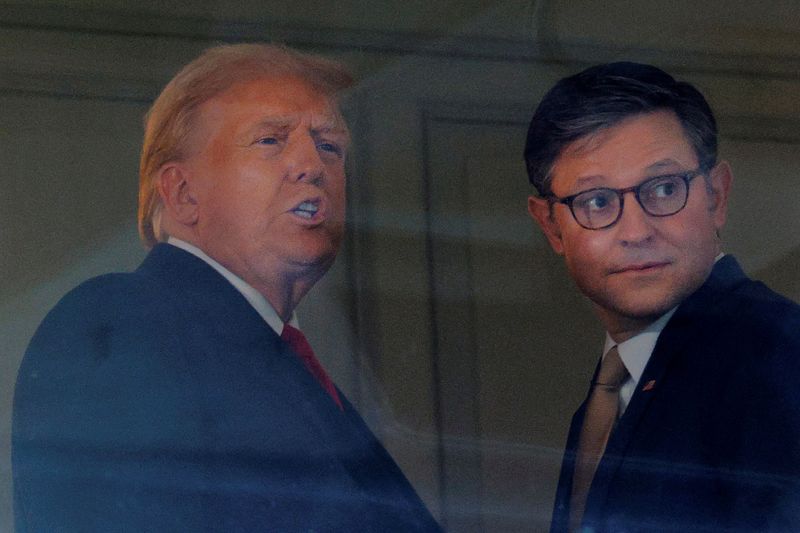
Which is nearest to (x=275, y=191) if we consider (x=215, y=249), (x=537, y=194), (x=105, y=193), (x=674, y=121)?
(x=215, y=249)

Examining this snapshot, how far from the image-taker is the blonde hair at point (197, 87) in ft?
6.68

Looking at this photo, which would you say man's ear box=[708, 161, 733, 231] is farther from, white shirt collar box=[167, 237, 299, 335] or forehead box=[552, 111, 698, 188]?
white shirt collar box=[167, 237, 299, 335]

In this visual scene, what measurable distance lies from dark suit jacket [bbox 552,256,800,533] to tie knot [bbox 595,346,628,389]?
0.12 ft

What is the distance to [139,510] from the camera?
1.82 metres

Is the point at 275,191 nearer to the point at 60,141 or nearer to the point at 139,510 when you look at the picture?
the point at 60,141

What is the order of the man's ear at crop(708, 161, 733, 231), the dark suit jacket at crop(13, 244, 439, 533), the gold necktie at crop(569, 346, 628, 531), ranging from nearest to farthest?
the dark suit jacket at crop(13, 244, 439, 533) < the gold necktie at crop(569, 346, 628, 531) < the man's ear at crop(708, 161, 733, 231)

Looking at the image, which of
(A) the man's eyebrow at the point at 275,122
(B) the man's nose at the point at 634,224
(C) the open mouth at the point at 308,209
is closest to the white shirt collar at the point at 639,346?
(B) the man's nose at the point at 634,224

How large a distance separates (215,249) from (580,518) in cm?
72

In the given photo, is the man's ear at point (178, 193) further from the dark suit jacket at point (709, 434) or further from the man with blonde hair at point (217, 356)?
the dark suit jacket at point (709, 434)

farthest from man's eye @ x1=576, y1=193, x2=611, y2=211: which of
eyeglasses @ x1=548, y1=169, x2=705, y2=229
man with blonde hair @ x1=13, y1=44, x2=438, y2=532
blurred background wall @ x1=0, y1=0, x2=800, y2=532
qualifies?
man with blonde hair @ x1=13, y1=44, x2=438, y2=532

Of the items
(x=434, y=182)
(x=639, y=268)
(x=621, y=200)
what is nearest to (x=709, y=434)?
(x=639, y=268)

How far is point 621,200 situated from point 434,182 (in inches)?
12.3

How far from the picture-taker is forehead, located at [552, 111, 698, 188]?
2.15 m

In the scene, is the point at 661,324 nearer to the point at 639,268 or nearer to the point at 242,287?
the point at 639,268
